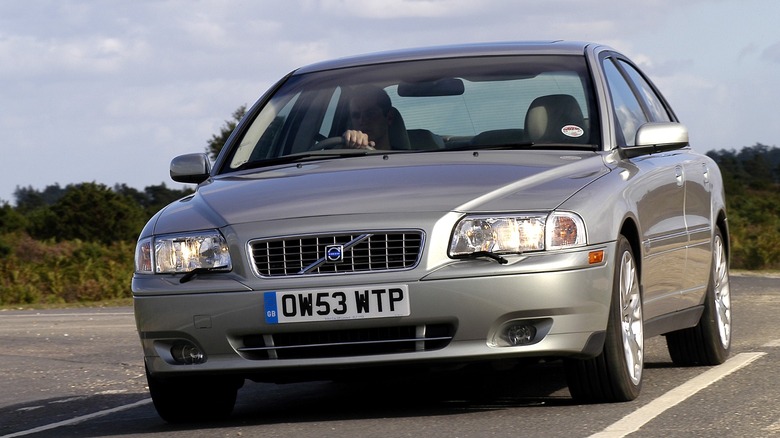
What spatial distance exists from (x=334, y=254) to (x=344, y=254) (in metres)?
0.04

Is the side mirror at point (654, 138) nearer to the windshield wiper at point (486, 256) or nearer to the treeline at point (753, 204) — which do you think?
the windshield wiper at point (486, 256)

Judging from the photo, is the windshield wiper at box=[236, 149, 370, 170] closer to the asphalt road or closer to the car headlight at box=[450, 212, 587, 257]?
the asphalt road

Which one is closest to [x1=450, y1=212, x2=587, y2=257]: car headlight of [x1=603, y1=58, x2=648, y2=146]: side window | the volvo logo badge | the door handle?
the volvo logo badge

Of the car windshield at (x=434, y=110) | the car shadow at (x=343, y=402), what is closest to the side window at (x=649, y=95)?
the car windshield at (x=434, y=110)

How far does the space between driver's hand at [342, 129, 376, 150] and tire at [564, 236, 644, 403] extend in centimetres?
141

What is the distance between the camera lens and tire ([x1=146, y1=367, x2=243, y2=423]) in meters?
6.71

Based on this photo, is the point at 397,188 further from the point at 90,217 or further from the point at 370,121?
the point at 90,217

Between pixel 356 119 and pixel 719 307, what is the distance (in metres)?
2.54

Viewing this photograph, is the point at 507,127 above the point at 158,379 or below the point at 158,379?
above

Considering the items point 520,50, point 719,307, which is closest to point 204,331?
point 520,50

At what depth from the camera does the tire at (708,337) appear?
8.23m

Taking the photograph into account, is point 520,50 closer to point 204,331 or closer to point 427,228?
point 427,228

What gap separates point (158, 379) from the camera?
6.60 m

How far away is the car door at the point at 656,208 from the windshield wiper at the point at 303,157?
129 centimetres
